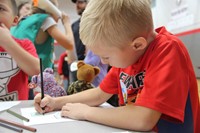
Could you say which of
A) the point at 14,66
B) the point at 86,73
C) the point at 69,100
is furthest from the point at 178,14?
the point at 69,100

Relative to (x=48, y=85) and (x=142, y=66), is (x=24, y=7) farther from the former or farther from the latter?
(x=142, y=66)

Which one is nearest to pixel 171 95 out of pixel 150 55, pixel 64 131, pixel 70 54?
pixel 150 55

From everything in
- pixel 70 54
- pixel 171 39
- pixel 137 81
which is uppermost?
pixel 171 39

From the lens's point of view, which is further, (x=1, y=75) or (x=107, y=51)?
(x=1, y=75)

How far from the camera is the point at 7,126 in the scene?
51 cm

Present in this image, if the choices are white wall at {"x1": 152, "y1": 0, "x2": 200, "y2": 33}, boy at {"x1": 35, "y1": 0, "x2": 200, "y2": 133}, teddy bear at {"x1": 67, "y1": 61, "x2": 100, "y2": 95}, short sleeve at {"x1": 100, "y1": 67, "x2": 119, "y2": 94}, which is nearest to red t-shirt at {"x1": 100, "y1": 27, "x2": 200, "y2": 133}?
boy at {"x1": 35, "y1": 0, "x2": 200, "y2": 133}

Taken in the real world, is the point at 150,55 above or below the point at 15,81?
above

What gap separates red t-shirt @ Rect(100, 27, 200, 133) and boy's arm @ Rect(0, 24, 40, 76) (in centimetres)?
46

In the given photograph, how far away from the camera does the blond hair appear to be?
544mm

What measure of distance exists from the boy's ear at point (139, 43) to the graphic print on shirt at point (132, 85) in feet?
0.21

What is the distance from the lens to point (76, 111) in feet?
2.02

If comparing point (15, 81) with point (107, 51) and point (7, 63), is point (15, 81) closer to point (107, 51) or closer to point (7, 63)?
point (7, 63)

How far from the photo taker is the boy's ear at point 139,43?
0.56 metres

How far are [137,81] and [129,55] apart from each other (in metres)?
0.07
